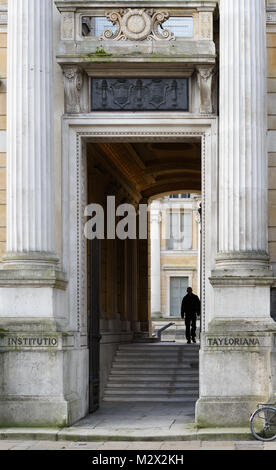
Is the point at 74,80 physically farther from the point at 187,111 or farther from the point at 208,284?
the point at 208,284

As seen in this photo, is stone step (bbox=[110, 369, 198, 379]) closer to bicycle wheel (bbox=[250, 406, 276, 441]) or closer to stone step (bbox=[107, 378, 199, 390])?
stone step (bbox=[107, 378, 199, 390])

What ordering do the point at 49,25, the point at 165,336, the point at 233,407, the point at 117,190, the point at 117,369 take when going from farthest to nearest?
1. the point at 165,336
2. the point at 117,190
3. the point at 117,369
4. the point at 49,25
5. the point at 233,407

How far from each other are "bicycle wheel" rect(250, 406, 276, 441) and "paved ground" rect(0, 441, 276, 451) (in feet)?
0.59

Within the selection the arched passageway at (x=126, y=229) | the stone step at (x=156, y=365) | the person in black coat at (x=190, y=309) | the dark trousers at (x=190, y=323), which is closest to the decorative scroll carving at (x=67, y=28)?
the arched passageway at (x=126, y=229)

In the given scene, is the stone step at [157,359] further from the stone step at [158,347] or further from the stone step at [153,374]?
the stone step at [153,374]

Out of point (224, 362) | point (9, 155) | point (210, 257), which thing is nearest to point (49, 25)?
point (9, 155)

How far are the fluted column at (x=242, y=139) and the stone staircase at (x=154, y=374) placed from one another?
182 inches

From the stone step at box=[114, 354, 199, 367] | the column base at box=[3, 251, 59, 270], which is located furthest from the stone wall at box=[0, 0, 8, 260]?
the stone step at box=[114, 354, 199, 367]

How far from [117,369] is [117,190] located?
4907mm

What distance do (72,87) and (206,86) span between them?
2.29 meters

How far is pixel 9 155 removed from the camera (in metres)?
17.1

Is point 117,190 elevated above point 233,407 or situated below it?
above

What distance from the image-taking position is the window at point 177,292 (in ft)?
214

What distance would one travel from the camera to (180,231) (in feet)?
221
